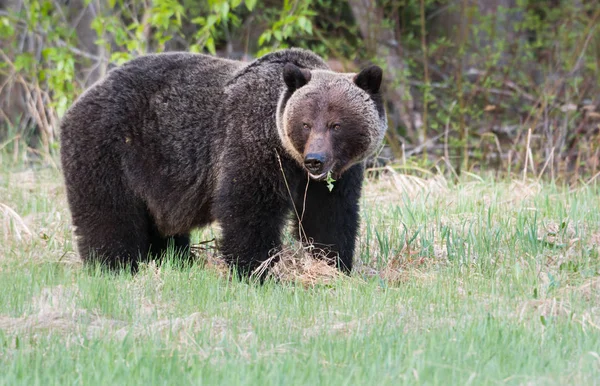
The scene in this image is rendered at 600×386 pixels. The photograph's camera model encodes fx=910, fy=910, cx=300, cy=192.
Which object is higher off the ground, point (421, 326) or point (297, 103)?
point (297, 103)

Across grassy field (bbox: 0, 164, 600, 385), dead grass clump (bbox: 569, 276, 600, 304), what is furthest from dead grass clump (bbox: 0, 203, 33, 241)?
dead grass clump (bbox: 569, 276, 600, 304)

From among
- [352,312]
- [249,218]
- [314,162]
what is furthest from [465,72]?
[352,312]

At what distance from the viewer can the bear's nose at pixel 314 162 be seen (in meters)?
6.05

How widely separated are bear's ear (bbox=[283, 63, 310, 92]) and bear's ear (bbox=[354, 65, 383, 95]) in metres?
0.37

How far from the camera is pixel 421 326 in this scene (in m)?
5.12

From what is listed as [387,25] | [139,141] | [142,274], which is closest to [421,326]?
[142,274]

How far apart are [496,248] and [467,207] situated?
5.35 ft

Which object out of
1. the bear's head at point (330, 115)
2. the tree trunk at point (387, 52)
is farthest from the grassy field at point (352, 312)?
the tree trunk at point (387, 52)

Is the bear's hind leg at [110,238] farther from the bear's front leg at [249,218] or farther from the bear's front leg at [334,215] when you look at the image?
the bear's front leg at [334,215]

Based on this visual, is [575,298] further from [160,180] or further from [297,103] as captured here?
[160,180]

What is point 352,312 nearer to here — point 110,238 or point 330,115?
point 330,115

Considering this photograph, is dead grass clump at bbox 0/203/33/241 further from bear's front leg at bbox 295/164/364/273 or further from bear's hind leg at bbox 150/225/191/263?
bear's front leg at bbox 295/164/364/273

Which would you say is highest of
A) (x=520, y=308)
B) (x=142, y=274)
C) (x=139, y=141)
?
(x=139, y=141)

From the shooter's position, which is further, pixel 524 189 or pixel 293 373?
pixel 524 189
